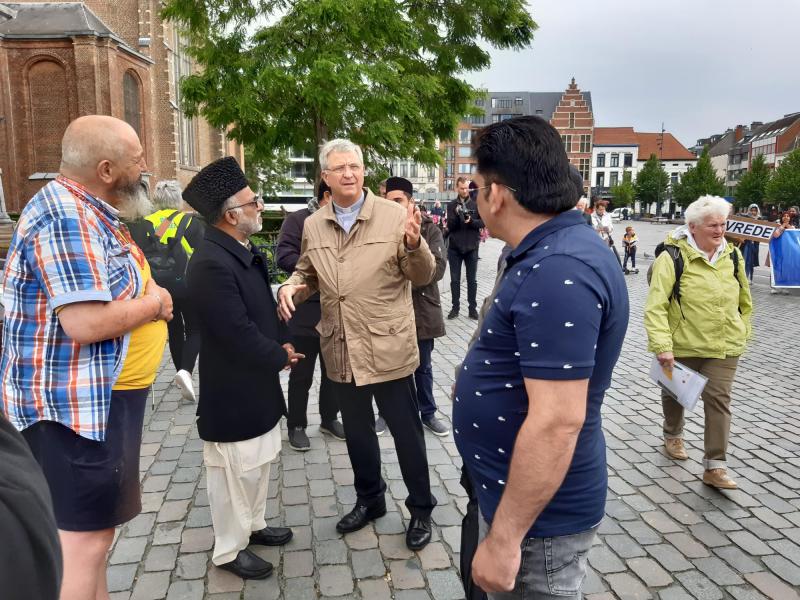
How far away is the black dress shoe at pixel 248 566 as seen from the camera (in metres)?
3.08

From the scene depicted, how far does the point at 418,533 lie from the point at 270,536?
31.9 inches

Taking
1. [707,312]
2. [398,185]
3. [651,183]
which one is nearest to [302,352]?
[398,185]

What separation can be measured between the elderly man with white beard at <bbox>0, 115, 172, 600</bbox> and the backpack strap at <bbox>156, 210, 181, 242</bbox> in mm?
3613

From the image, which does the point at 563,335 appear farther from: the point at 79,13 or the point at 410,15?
the point at 79,13

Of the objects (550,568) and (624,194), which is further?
(624,194)

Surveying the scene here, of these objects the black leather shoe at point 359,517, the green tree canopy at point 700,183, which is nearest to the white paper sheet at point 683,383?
the black leather shoe at point 359,517

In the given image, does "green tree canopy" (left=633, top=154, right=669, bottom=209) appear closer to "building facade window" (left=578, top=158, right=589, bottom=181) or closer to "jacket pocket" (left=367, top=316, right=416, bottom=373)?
"building facade window" (left=578, top=158, right=589, bottom=181)

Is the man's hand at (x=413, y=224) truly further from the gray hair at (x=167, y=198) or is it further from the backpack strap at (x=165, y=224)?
the gray hair at (x=167, y=198)

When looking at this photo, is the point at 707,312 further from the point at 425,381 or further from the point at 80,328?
the point at 80,328

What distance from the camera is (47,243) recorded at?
2.03 meters

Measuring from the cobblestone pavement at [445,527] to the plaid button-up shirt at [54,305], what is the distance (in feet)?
4.41

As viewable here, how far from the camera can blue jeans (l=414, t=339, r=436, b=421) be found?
5.10m

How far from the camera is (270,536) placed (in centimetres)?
340

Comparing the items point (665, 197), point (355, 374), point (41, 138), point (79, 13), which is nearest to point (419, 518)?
point (355, 374)
